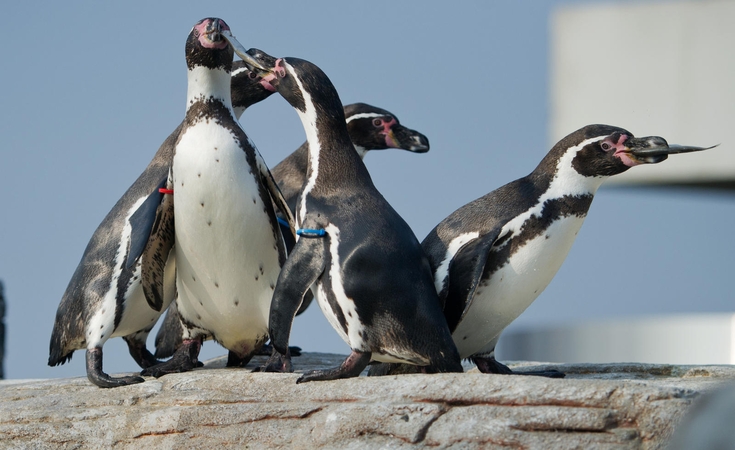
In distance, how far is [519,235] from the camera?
3.97 metres

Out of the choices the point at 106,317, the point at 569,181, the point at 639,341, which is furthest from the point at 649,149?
the point at 639,341

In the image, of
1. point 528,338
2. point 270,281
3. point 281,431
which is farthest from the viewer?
point 528,338

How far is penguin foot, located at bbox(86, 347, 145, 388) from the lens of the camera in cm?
409

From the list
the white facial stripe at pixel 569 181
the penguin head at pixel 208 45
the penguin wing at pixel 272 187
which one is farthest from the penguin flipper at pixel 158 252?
the white facial stripe at pixel 569 181

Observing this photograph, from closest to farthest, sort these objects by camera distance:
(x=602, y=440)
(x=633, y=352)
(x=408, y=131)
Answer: (x=602, y=440)
(x=408, y=131)
(x=633, y=352)

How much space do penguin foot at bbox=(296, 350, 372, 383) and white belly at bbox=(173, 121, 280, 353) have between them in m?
0.89

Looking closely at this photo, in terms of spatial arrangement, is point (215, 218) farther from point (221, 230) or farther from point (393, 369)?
point (393, 369)

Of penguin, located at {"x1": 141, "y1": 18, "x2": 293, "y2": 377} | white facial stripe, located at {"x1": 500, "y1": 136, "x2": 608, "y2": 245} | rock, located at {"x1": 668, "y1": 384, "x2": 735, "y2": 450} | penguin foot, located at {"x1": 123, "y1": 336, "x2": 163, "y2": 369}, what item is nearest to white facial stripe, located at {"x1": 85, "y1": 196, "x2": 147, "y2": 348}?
penguin, located at {"x1": 141, "y1": 18, "x2": 293, "y2": 377}

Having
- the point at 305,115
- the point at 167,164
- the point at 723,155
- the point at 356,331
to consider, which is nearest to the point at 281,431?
the point at 356,331

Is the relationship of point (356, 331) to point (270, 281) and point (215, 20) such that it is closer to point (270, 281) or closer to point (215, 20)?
point (270, 281)

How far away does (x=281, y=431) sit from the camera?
334 centimetres

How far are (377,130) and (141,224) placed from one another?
146 centimetres

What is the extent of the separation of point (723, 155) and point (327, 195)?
42.6ft

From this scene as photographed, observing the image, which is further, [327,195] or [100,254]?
[100,254]
